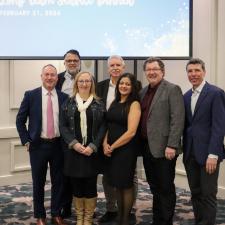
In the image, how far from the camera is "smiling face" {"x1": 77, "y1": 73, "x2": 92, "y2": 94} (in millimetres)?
3086

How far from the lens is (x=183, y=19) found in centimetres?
401

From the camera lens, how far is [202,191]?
3.00m

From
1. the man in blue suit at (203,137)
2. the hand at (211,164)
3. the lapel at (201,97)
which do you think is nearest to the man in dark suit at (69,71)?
the man in blue suit at (203,137)

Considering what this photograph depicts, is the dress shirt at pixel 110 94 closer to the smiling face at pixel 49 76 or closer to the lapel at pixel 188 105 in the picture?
the smiling face at pixel 49 76

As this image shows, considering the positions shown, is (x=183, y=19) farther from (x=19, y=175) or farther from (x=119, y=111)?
(x=19, y=175)

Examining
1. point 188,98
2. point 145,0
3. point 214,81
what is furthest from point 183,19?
point 188,98

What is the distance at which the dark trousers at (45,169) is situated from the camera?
322 centimetres

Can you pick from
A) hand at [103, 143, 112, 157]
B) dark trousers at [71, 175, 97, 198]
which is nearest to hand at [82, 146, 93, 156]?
hand at [103, 143, 112, 157]

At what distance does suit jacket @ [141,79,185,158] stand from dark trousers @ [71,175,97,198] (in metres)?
0.53

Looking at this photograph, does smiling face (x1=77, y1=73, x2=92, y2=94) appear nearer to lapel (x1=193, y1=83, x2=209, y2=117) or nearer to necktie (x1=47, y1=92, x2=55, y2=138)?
necktie (x1=47, y1=92, x2=55, y2=138)

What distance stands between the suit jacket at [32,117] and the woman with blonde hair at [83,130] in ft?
0.64

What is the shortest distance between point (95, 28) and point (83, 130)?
1249 mm

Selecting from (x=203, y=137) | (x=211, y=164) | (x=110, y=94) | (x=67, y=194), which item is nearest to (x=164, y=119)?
(x=203, y=137)

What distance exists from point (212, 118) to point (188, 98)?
26cm
